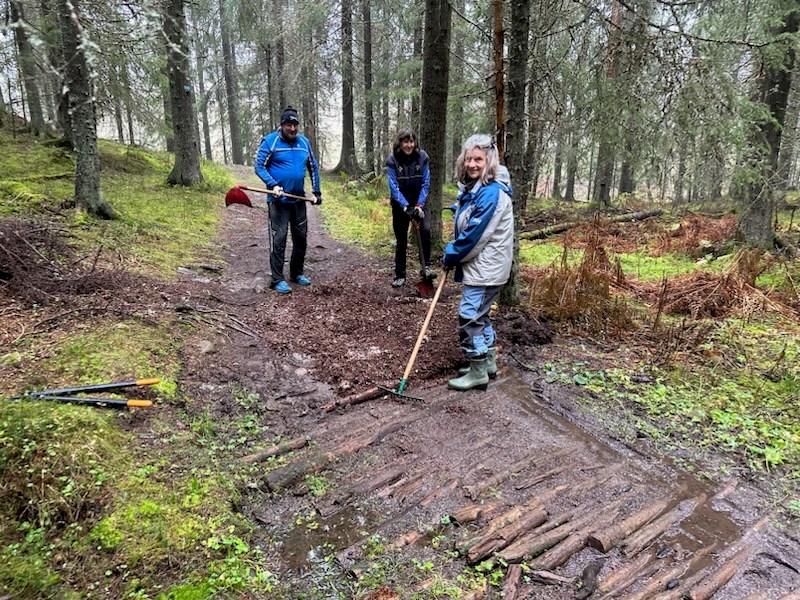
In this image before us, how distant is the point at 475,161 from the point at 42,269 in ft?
15.4

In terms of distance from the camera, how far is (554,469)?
3408 mm

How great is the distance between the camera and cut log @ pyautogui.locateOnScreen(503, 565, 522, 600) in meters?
2.47

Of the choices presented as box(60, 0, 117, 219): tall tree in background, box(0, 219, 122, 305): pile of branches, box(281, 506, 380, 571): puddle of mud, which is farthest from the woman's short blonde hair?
box(60, 0, 117, 219): tall tree in background

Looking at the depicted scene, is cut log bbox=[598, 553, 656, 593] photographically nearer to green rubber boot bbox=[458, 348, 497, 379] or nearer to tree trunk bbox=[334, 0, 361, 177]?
green rubber boot bbox=[458, 348, 497, 379]

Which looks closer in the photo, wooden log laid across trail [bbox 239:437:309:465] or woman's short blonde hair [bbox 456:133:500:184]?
wooden log laid across trail [bbox 239:437:309:465]

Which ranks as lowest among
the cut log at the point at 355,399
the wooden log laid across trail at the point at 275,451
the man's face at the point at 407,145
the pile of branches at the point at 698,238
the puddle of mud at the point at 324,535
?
the puddle of mud at the point at 324,535

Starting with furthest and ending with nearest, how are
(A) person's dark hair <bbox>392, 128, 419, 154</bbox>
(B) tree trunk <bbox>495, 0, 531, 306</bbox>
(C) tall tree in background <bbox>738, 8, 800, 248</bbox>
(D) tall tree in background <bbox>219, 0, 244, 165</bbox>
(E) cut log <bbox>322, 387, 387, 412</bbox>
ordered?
(D) tall tree in background <bbox>219, 0, 244, 165</bbox>
(C) tall tree in background <bbox>738, 8, 800, 248</bbox>
(A) person's dark hair <bbox>392, 128, 419, 154</bbox>
(B) tree trunk <bbox>495, 0, 531, 306</bbox>
(E) cut log <bbox>322, 387, 387, 412</bbox>

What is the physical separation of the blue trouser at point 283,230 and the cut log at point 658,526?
5.35m

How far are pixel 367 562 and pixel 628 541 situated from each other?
152 cm

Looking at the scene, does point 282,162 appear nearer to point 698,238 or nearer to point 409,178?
point 409,178

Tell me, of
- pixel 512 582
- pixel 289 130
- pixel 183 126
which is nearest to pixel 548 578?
pixel 512 582

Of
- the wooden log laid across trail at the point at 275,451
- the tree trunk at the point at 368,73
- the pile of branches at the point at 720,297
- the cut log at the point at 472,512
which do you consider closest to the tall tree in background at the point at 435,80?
the pile of branches at the point at 720,297

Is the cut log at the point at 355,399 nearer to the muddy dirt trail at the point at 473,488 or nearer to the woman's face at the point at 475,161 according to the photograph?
the muddy dirt trail at the point at 473,488

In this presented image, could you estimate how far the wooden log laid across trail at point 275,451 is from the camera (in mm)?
3418
